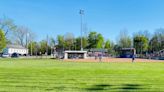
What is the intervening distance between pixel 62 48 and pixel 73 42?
234 inches

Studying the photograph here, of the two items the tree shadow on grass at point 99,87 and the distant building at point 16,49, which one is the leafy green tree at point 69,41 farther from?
the tree shadow on grass at point 99,87

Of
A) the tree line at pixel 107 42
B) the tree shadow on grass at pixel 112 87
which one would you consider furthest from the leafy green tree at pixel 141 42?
the tree shadow on grass at pixel 112 87

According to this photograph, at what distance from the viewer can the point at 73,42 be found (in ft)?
408

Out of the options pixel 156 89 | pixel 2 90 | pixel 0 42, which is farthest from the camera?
pixel 0 42

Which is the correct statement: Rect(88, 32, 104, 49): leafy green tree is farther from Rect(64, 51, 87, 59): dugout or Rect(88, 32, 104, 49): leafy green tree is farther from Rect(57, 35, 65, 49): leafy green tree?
Rect(64, 51, 87, 59): dugout

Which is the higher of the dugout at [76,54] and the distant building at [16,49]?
the distant building at [16,49]

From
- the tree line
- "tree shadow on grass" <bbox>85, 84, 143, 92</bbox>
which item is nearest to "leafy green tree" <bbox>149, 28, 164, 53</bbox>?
the tree line

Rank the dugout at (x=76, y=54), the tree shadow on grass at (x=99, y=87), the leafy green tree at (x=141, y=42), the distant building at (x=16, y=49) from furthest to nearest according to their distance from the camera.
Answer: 1. the distant building at (x=16, y=49)
2. the leafy green tree at (x=141, y=42)
3. the dugout at (x=76, y=54)
4. the tree shadow on grass at (x=99, y=87)

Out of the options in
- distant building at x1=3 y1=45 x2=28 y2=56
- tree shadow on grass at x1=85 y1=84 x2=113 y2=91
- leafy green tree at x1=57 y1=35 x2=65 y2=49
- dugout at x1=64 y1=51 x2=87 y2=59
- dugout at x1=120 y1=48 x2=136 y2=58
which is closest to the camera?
tree shadow on grass at x1=85 y1=84 x2=113 y2=91

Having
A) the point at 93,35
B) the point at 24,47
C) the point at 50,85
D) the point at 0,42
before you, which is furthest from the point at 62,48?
the point at 50,85

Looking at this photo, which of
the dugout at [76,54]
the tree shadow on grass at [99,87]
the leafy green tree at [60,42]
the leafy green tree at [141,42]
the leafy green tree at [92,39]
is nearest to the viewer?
the tree shadow on grass at [99,87]

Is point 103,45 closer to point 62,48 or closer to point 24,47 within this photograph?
point 62,48

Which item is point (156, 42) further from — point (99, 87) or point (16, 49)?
point (99, 87)

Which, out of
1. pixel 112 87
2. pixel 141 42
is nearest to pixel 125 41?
pixel 141 42
